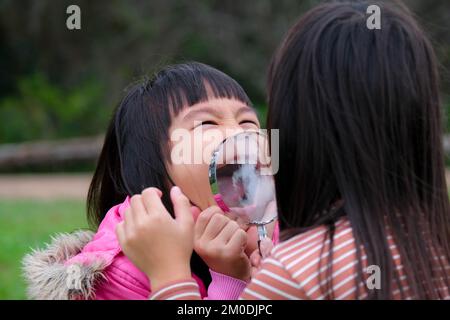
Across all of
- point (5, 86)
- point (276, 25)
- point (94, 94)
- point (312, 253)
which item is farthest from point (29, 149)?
point (312, 253)

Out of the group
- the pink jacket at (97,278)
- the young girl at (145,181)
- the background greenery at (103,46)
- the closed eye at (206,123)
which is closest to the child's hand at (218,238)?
the young girl at (145,181)

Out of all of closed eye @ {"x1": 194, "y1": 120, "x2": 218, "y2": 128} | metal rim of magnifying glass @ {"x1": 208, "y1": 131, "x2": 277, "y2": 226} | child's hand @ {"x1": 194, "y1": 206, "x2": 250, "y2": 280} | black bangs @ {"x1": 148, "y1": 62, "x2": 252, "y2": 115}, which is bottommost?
child's hand @ {"x1": 194, "y1": 206, "x2": 250, "y2": 280}

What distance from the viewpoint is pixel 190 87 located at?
2.40 meters

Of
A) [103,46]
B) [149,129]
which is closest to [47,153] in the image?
[103,46]

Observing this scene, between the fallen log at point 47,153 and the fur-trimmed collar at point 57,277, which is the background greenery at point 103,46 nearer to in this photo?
the fallen log at point 47,153

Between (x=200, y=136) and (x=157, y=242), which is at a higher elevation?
(x=200, y=136)

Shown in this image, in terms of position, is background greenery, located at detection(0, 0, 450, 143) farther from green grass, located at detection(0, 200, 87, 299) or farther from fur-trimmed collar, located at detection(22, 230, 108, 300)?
fur-trimmed collar, located at detection(22, 230, 108, 300)

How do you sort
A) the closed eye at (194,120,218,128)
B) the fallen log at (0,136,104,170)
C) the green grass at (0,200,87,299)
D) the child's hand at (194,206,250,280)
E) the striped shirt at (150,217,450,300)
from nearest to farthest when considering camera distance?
the striped shirt at (150,217,450,300) → the child's hand at (194,206,250,280) → the closed eye at (194,120,218,128) → the green grass at (0,200,87,299) → the fallen log at (0,136,104,170)

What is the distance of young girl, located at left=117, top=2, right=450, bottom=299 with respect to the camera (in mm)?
1545

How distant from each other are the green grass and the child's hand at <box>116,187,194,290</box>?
2378 millimetres

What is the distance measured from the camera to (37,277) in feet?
6.73

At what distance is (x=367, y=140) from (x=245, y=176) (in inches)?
20.0

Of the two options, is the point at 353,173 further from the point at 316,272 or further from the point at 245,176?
the point at 245,176

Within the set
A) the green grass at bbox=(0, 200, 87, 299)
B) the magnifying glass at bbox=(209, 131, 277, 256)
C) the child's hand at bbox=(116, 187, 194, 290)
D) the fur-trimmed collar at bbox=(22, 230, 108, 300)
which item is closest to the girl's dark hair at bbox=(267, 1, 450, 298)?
the child's hand at bbox=(116, 187, 194, 290)
